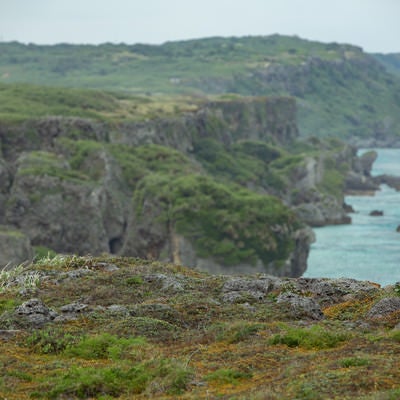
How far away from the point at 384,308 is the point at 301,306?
2.76 metres

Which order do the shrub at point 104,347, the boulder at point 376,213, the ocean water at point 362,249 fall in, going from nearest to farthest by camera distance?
1. the shrub at point 104,347
2. the ocean water at point 362,249
3. the boulder at point 376,213

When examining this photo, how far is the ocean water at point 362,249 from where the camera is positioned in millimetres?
107906

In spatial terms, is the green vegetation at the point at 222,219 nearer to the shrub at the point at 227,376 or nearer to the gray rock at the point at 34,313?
the gray rock at the point at 34,313

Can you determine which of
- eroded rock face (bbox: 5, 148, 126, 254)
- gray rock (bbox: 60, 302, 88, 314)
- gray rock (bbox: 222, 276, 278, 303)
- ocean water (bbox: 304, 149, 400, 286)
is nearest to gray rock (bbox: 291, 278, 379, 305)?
gray rock (bbox: 222, 276, 278, 303)

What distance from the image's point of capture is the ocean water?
354 ft

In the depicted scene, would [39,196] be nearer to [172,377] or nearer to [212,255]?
[212,255]

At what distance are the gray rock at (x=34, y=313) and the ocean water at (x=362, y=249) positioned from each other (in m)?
74.9

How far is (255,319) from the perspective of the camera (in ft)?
92.1

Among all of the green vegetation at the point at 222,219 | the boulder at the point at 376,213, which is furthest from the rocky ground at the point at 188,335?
the boulder at the point at 376,213

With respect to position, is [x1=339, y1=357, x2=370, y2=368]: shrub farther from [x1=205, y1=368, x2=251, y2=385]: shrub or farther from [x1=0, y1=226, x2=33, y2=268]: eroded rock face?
[x1=0, y1=226, x2=33, y2=268]: eroded rock face

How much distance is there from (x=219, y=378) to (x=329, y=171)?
6419 inches

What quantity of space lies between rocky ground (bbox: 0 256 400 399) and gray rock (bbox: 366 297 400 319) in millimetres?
31

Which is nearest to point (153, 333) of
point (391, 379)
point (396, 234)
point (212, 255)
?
point (391, 379)

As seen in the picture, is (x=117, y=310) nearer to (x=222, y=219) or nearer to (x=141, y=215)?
(x=222, y=219)
